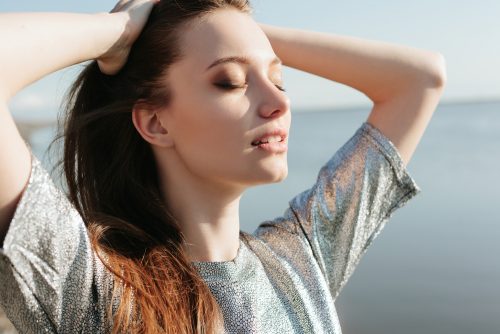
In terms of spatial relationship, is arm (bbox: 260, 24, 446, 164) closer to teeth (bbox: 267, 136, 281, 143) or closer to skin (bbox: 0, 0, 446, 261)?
skin (bbox: 0, 0, 446, 261)

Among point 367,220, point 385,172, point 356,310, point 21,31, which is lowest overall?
point 356,310

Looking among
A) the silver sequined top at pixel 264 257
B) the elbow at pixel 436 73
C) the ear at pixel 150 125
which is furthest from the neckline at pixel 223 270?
the elbow at pixel 436 73

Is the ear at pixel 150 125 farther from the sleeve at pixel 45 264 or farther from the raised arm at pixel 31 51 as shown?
the sleeve at pixel 45 264

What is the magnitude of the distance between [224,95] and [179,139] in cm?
20

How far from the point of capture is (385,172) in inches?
95.5

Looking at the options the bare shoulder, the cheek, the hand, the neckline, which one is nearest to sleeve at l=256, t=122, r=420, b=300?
the neckline

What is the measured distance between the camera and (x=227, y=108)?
6.84ft

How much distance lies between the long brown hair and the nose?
0.99ft

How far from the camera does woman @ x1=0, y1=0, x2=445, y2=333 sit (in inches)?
67.7

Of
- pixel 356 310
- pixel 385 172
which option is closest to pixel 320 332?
pixel 385 172

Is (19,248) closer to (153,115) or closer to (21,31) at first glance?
(21,31)

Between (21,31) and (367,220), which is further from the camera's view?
(367,220)

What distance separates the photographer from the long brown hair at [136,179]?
77.4 inches

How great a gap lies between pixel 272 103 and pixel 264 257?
55cm
